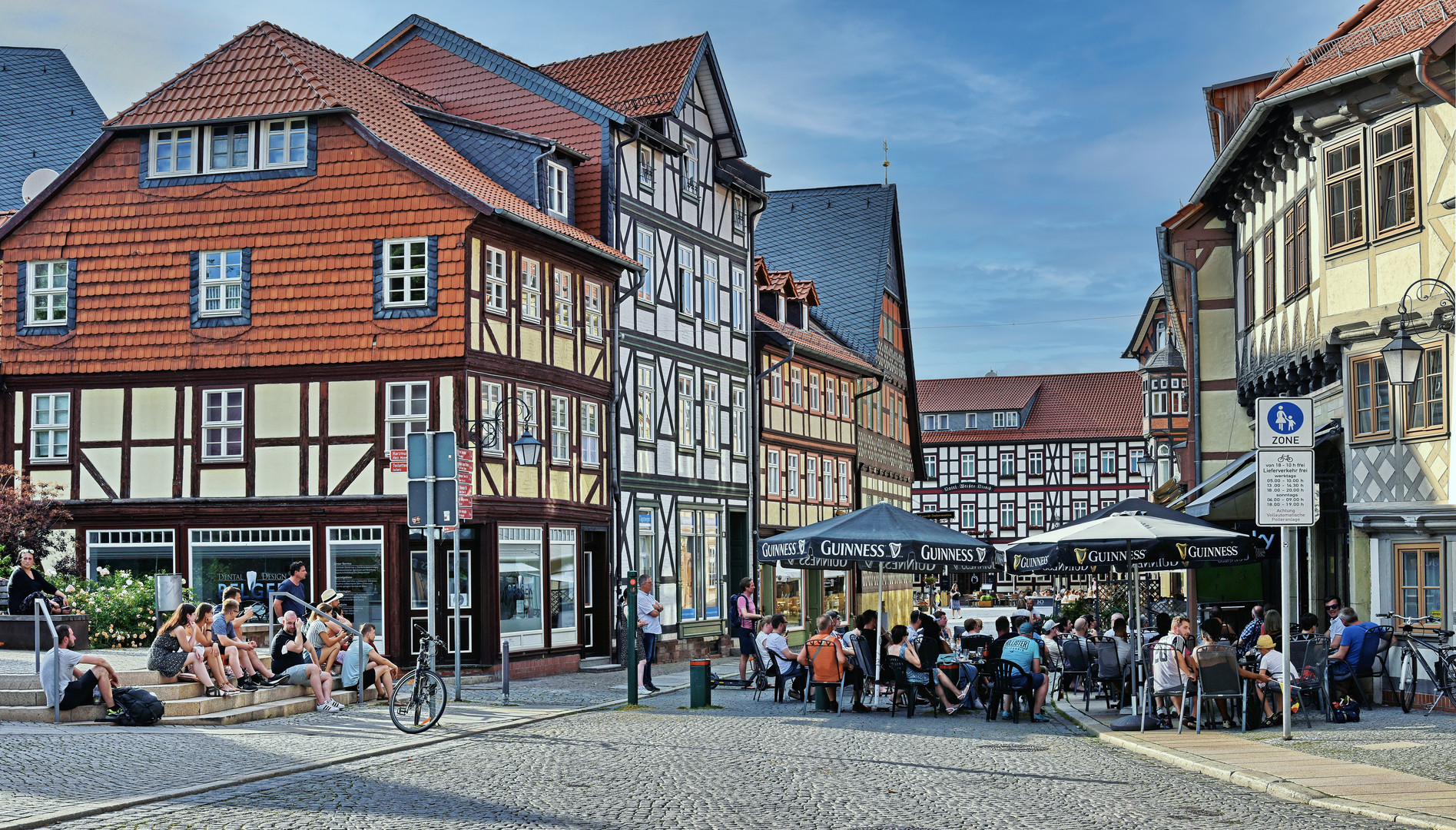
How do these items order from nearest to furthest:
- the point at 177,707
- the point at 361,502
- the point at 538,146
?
the point at 177,707, the point at 361,502, the point at 538,146

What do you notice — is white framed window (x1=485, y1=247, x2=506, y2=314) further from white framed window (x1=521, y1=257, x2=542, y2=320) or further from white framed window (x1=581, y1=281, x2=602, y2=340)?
white framed window (x1=581, y1=281, x2=602, y2=340)

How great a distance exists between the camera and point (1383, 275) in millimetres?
20547

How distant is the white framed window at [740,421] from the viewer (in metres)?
39.0

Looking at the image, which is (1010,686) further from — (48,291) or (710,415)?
(710,415)

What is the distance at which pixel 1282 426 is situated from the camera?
1555 centimetres

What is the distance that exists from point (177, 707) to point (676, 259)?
19.5 metres

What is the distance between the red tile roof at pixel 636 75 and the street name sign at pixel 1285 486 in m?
21.3

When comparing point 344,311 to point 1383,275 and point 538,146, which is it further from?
point 1383,275

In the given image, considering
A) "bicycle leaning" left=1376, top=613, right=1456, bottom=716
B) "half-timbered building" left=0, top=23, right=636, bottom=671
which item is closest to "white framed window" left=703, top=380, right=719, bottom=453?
"half-timbered building" left=0, top=23, right=636, bottom=671

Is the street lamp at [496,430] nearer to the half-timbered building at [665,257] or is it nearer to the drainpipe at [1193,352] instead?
the half-timbered building at [665,257]

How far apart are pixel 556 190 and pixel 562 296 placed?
2449mm

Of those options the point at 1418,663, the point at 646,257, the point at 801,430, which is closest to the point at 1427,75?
the point at 1418,663

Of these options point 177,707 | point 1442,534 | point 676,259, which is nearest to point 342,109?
point 676,259

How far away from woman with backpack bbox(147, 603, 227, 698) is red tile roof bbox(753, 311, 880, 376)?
23.4 metres
